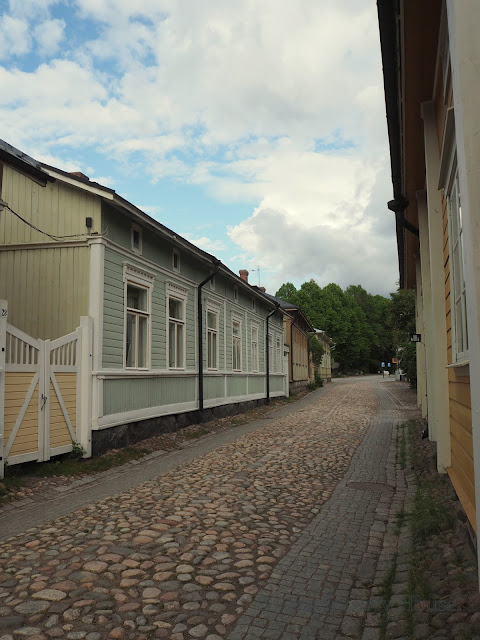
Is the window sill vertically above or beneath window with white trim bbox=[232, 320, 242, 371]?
beneath

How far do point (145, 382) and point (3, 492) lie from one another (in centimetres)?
462

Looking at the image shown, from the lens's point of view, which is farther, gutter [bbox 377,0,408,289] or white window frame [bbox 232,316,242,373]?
white window frame [bbox 232,316,242,373]

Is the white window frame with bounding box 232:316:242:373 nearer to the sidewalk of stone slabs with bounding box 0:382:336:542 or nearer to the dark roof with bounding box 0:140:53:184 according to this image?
the sidewalk of stone slabs with bounding box 0:382:336:542

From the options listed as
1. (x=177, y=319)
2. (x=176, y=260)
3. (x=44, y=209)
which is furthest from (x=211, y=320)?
(x=44, y=209)

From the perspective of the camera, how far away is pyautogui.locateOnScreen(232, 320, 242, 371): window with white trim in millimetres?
17969

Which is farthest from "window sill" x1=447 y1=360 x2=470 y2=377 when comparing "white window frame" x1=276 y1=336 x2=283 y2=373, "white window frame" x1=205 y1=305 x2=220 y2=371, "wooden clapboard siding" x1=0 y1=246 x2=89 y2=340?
"white window frame" x1=276 y1=336 x2=283 y2=373

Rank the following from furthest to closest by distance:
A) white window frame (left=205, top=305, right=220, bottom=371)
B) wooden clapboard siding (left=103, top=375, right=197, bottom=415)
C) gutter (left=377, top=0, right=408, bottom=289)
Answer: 1. white window frame (left=205, top=305, right=220, bottom=371)
2. wooden clapboard siding (left=103, top=375, right=197, bottom=415)
3. gutter (left=377, top=0, right=408, bottom=289)

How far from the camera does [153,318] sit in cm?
1128

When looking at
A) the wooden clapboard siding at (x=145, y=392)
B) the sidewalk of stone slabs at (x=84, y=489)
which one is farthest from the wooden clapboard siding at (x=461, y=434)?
the wooden clapboard siding at (x=145, y=392)

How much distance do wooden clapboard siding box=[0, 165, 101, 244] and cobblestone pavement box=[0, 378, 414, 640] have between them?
4.55 metres

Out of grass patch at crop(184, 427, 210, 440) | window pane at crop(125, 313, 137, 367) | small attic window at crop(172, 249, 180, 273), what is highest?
small attic window at crop(172, 249, 180, 273)

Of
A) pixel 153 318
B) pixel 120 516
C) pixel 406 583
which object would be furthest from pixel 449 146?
pixel 153 318

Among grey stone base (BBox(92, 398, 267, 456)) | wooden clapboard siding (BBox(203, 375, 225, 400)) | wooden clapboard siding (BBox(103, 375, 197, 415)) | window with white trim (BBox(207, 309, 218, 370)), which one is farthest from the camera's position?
window with white trim (BBox(207, 309, 218, 370))

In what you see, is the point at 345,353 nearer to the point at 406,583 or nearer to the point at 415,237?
the point at 415,237
